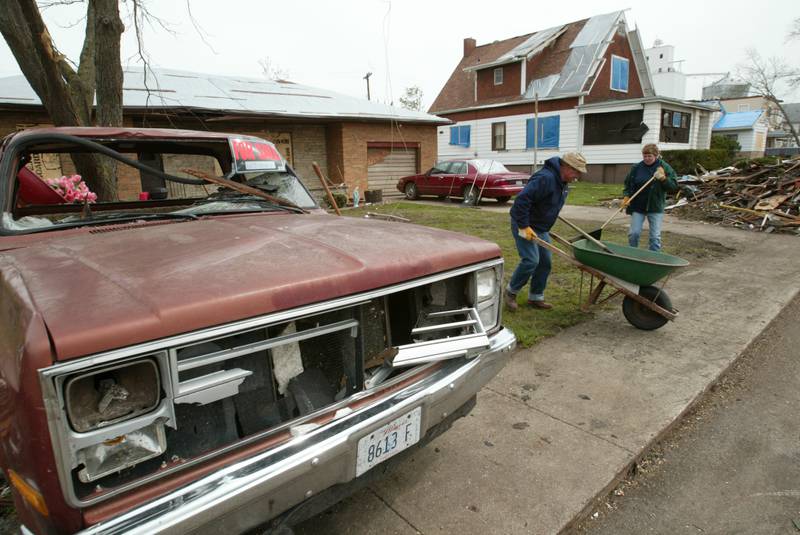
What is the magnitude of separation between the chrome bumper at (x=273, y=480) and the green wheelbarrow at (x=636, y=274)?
2764 mm

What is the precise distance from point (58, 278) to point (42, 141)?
1599 millimetres

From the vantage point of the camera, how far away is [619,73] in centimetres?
2420

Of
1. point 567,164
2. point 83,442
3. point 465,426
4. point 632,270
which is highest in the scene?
point 567,164

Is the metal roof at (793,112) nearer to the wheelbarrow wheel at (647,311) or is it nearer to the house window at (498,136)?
the house window at (498,136)

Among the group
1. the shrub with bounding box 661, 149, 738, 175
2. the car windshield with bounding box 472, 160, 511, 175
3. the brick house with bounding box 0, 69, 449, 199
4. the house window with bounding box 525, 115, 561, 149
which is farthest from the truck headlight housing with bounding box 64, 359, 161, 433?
the house window with bounding box 525, 115, 561, 149

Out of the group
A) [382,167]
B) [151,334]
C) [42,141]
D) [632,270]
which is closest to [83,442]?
[151,334]

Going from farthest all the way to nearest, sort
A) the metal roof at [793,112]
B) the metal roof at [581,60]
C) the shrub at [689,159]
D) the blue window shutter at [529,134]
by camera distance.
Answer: the metal roof at [793,112], the blue window shutter at [529,134], the metal roof at [581,60], the shrub at [689,159]

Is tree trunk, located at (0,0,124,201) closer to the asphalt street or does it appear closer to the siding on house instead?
the asphalt street

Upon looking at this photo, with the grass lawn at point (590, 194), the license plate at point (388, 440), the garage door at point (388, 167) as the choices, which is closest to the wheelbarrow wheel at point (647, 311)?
the license plate at point (388, 440)

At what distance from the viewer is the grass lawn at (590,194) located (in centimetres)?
1562

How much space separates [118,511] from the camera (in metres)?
1.29

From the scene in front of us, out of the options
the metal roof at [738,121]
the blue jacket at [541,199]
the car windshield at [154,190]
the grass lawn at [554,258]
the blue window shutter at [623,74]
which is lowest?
the grass lawn at [554,258]

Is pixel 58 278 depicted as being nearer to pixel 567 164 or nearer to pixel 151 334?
pixel 151 334

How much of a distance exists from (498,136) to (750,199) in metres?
15.1
